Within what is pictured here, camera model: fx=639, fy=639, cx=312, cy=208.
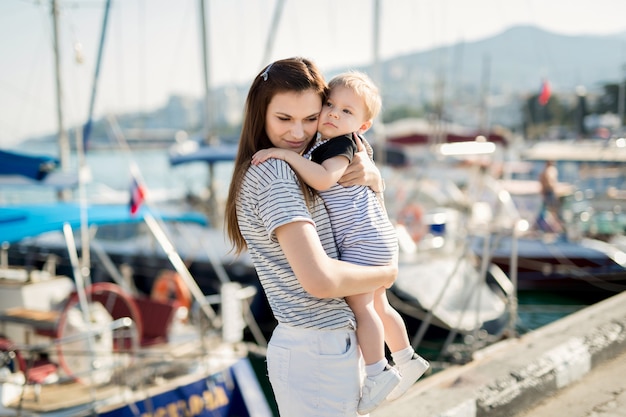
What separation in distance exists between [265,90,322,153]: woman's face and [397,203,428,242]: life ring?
36.5ft

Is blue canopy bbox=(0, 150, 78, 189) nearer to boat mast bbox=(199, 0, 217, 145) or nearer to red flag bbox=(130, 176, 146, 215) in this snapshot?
red flag bbox=(130, 176, 146, 215)

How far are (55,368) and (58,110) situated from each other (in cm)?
591

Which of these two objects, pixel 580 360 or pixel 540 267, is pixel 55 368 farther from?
pixel 540 267

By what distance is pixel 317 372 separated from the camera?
184 centimetres

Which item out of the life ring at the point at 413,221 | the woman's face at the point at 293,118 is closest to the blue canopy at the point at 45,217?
the woman's face at the point at 293,118

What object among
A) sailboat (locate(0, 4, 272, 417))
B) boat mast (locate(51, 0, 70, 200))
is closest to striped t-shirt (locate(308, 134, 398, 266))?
sailboat (locate(0, 4, 272, 417))

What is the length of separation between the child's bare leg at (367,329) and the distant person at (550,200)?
13590 mm

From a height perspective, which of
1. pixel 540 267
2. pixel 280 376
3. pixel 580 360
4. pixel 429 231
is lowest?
pixel 540 267

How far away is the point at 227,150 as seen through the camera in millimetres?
13844

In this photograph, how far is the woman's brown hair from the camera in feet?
6.00

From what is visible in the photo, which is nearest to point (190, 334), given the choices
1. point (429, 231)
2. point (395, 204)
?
point (429, 231)

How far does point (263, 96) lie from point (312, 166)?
0.27m

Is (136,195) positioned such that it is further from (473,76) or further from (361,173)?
(473,76)

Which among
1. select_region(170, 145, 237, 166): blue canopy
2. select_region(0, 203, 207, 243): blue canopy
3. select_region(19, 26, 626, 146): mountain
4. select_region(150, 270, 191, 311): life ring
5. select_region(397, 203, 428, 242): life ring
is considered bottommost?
select_region(150, 270, 191, 311): life ring
